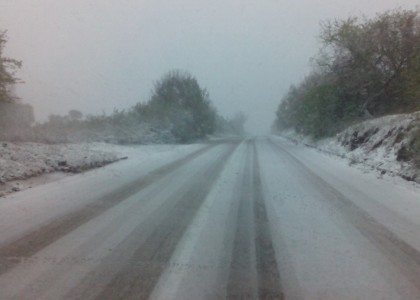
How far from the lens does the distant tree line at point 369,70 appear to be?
26.5 meters

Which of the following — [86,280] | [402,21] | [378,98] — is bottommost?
[86,280]

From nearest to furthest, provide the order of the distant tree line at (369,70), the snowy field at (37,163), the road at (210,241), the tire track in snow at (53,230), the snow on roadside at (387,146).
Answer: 1. the road at (210,241)
2. the tire track in snow at (53,230)
3. the snowy field at (37,163)
4. the snow on roadside at (387,146)
5. the distant tree line at (369,70)

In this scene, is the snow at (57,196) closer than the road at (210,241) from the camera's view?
No

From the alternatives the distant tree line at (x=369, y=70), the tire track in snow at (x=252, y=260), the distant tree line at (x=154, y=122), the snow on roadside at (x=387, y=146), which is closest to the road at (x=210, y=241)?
the tire track in snow at (x=252, y=260)

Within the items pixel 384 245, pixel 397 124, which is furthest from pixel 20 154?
pixel 397 124

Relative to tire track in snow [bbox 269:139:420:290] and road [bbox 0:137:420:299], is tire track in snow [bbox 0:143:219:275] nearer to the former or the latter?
road [bbox 0:137:420:299]

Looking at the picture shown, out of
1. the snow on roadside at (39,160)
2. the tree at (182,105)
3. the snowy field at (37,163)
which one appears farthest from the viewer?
the tree at (182,105)

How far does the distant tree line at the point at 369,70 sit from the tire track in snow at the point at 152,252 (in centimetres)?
1861

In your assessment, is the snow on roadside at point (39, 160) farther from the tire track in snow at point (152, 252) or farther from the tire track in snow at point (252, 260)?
the tire track in snow at point (252, 260)

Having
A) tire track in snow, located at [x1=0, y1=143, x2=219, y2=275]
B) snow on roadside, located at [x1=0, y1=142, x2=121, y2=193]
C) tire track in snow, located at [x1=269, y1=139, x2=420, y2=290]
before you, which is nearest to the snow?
tire track in snow, located at [x1=0, y1=143, x2=219, y2=275]

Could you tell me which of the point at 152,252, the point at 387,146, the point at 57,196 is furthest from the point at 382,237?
the point at 387,146

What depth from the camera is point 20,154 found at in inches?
571

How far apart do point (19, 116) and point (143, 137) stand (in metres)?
8.54

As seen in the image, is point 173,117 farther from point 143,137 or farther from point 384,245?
point 384,245
